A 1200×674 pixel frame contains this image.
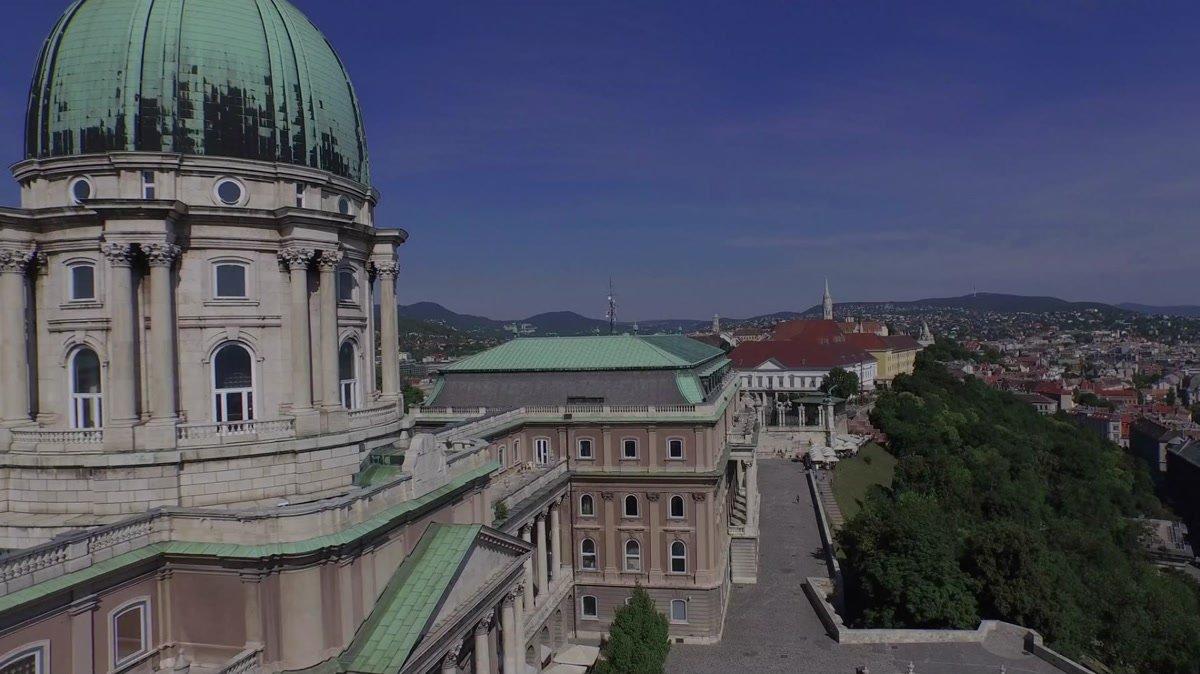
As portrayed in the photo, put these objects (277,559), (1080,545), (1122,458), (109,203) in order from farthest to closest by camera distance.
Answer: (1122,458), (1080,545), (109,203), (277,559)

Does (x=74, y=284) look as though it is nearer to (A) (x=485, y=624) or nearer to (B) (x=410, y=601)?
(B) (x=410, y=601)

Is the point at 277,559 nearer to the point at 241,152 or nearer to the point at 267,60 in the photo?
the point at 241,152

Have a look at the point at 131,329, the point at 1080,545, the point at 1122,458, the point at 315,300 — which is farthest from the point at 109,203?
the point at 1122,458

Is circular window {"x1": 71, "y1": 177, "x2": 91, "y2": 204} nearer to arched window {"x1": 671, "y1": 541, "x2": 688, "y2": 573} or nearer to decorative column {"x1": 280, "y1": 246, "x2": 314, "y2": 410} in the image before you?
decorative column {"x1": 280, "y1": 246, "x2": 314, "y2": 410}

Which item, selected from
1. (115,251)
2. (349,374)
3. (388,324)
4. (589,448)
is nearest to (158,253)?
(115,251)

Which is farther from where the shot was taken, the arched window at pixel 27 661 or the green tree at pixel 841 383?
the green tree at pixel 841 383

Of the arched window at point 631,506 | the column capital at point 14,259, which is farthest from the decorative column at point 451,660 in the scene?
the arched window at point 631,506

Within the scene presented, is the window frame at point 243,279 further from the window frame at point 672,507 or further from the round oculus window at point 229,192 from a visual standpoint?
the window frame at point 672,507
